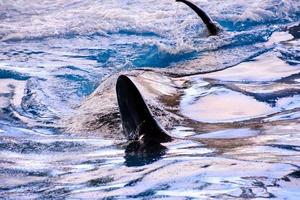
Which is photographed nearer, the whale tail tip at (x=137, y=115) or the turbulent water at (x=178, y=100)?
the turbulent water at (x=178, y=100)

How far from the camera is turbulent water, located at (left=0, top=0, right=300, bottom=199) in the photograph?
3.16 metres

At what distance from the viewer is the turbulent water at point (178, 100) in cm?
316

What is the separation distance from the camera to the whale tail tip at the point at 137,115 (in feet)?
12.4

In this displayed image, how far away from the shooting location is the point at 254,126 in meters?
4.30

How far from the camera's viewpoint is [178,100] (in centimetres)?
553

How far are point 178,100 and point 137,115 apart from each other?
175 centimetres

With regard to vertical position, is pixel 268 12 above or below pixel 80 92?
above

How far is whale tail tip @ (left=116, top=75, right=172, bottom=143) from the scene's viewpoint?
3777mm

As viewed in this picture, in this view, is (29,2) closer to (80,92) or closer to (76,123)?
(80,92)

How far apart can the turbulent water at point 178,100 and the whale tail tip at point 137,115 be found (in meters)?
0.10

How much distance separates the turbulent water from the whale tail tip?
0.10 m

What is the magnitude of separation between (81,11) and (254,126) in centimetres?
989

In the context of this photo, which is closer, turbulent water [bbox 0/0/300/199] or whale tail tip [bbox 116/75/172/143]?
turbulent water [bbox 0/0/300/199]

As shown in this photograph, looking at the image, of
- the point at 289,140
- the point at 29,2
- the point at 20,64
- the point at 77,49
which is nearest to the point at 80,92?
the point at 20,64
